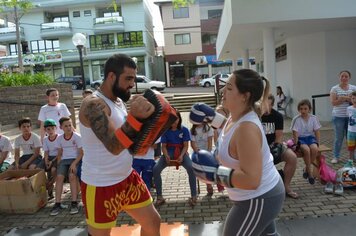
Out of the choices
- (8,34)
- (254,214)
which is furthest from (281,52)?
(8,34)

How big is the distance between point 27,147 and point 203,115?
3823mm

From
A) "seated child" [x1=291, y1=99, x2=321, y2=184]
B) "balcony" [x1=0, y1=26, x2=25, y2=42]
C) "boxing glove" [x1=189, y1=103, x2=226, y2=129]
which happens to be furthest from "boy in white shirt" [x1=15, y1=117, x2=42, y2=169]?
"balcony" [x1=0, y1=26, x2=25, y2=42]

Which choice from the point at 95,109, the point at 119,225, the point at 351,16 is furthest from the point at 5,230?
the point at 351,16

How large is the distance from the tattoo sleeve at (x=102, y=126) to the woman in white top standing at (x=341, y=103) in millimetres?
4873

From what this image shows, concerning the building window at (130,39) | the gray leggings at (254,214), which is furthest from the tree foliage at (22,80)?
the building window at (130,39)

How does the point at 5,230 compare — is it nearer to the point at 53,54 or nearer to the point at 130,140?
the point at 130,140

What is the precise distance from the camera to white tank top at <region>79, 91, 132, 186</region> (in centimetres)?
252

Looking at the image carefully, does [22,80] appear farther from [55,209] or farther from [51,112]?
[55,209]

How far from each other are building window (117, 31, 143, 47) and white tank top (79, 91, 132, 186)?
102ft

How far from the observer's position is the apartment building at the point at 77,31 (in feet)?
109

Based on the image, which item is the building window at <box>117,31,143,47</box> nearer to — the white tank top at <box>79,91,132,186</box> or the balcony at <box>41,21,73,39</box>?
the balcony at <box>41,21,73,39</box>

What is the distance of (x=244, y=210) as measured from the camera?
2.14 m

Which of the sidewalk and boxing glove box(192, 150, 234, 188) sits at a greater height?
boxing glove box(192, 150, 234, 188)

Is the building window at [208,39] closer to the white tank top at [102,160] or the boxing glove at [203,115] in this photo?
the boxing glove at [203,115]
